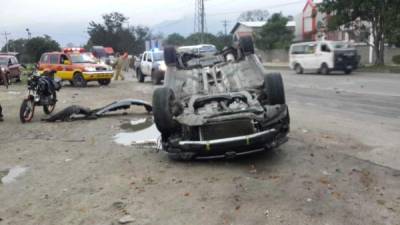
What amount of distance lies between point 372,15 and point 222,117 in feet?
93.4

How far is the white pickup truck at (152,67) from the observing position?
84.0 ft

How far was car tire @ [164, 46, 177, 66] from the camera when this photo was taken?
10.2 metres

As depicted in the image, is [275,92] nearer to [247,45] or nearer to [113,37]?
[247,45]

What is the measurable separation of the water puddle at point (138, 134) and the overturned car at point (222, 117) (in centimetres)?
107

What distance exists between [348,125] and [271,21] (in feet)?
195

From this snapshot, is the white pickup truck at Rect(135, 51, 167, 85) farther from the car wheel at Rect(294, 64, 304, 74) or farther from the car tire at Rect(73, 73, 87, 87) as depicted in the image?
the car wheel at Rect(294, 64, 304, 74)

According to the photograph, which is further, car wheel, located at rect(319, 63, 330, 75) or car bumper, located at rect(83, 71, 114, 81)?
car wheel, located at rect(319, 63, 330, 75)

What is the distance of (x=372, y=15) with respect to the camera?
32.7 meters

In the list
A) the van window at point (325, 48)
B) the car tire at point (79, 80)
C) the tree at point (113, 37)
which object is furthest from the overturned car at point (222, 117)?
the tree at point (113, 37)

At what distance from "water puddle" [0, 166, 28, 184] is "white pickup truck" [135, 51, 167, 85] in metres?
17.3

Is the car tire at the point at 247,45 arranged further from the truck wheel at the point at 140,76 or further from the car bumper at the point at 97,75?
the truck wheel at the point at 140,76

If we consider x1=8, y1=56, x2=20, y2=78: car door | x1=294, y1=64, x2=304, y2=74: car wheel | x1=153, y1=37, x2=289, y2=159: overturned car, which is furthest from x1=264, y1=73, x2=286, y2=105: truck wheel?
x1=8, y1=56, x2=20, y2=78: car door


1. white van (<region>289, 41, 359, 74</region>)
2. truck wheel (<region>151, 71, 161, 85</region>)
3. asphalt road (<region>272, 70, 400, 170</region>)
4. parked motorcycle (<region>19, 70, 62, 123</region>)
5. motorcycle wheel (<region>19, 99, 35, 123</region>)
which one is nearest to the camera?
asphalt road (<region>272, 70, 400, 170</region>)

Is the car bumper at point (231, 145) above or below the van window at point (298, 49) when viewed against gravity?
below
